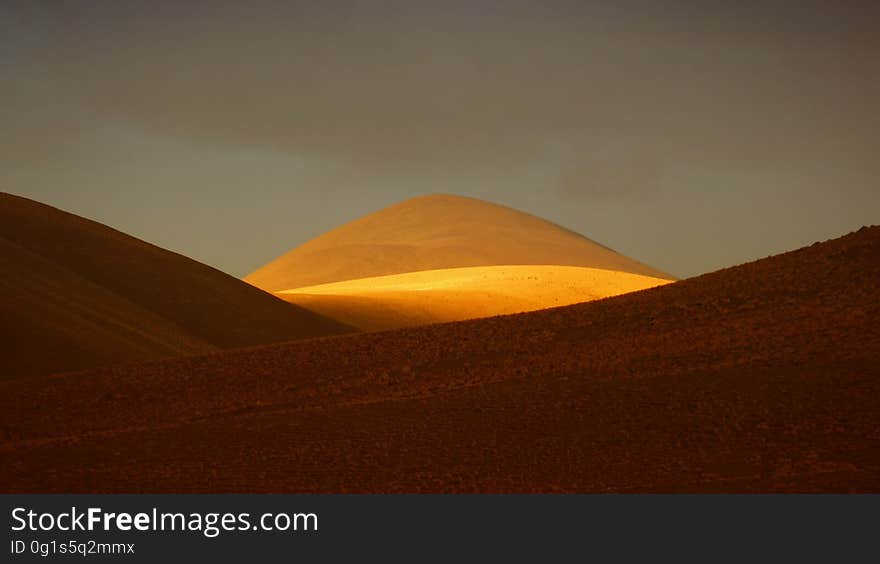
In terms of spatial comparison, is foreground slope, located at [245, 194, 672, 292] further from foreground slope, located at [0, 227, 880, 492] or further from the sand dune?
foreground slope, located at [0, 227, 880, 492]

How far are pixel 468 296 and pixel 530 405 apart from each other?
120 ft

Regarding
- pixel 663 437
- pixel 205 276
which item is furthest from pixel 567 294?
pixel 663 437

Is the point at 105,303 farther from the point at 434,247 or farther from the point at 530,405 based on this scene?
the point at 434,247

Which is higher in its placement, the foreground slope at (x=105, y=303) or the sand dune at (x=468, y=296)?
the sand dune at (x=468, y=296)

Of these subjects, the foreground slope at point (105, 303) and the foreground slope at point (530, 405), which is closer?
the foreground slope at point (530, 405)

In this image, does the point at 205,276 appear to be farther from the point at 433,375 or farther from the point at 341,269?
the point at 341,269

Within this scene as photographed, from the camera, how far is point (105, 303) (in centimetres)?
2869

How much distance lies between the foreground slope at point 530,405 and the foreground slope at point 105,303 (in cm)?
586

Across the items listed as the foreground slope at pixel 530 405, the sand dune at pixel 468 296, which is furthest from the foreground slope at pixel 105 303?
the foreground slope at pixel 530 405

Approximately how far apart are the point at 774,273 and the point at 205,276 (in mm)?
26619

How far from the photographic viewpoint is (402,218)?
457ft

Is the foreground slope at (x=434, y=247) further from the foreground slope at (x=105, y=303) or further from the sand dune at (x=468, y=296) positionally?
the foreground slope at (x=105, y=303)

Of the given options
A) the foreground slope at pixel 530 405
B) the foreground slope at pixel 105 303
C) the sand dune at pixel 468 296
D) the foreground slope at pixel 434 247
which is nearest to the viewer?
the foreground slope at pixel 530 405

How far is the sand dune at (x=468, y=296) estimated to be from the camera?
44.8 metres
